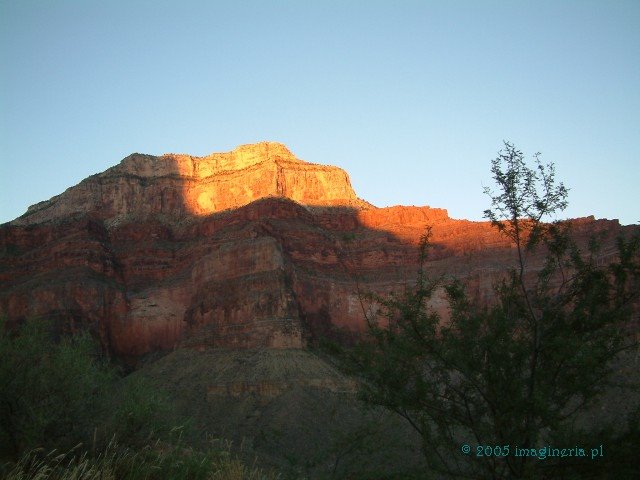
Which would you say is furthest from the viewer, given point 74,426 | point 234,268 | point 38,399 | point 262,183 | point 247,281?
point 262,183

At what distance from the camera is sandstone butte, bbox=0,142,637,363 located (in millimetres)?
66562

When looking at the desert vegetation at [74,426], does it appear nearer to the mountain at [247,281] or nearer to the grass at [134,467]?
the grass at [134,467]

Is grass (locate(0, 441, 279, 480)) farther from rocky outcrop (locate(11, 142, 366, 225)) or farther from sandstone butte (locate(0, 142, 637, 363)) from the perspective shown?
rocky outcrop (locate(11, 142, 366, 225))

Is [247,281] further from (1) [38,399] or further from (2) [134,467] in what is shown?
(2) [134,467]

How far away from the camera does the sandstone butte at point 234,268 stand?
66.6 metres

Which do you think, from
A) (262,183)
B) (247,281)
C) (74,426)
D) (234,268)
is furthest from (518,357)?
(262,183)

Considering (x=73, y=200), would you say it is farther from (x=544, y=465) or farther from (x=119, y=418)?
(x=544, y=465)

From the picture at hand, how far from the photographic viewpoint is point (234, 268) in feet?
231

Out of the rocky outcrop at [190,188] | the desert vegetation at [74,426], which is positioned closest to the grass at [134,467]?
the desert vegetation at [74,426]

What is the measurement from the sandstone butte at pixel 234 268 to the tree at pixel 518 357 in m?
40.4

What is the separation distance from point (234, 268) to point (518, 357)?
5453cm

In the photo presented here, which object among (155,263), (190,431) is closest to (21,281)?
(155,263)

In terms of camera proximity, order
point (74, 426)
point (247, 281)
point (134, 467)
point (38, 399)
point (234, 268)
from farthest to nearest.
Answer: point (234, 268)
point (247, 281)
point (74, 426)
point (38, 399)
point (134, 467)

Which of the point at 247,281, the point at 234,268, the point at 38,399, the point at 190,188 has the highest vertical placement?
the point at 190,188
